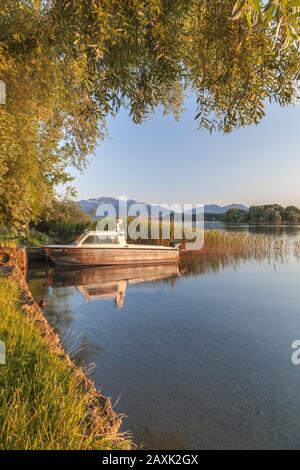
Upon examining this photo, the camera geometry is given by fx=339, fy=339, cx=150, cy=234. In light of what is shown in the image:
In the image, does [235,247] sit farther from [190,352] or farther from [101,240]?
[190,352]

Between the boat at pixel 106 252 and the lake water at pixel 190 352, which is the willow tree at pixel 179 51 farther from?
the boat at pixel 106 252

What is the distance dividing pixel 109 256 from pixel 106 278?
328 centimetres

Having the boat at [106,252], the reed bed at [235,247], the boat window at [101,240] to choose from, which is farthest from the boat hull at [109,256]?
the reed bed at [235,247]

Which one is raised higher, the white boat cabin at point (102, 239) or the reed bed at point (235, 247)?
the white boat cabin at point (102, 239)

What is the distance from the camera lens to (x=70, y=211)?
26.5 metres

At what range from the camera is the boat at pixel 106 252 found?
59.0 feet

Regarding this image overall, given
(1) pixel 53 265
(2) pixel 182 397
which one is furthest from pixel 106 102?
(1) pixel 53 265

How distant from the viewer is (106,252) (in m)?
18.7

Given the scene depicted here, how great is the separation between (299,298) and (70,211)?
62.0 feet

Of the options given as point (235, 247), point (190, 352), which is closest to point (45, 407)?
point (190, 352)

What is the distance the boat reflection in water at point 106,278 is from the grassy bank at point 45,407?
23.4 feet

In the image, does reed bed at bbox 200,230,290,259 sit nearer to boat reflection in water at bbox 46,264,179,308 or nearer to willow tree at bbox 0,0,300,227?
boat reflection in water at bbox 46,264,179,308

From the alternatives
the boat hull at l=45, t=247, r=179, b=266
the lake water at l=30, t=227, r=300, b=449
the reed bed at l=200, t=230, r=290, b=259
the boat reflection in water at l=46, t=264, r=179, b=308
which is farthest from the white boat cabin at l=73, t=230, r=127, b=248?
the reed bed at l=200, t=230, r=290, b=259
